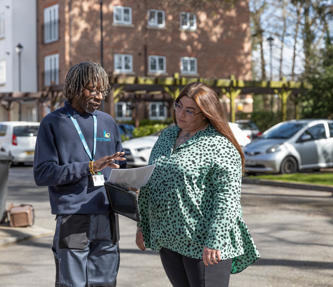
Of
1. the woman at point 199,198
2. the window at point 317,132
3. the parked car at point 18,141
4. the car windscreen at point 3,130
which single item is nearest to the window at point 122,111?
the car windscreen at point 3,130

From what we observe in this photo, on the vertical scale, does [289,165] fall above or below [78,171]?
below

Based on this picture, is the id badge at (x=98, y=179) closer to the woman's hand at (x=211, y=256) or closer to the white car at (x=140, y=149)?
the woman's hand at (x=211, y=256)

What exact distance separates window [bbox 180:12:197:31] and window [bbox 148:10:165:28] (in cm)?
141

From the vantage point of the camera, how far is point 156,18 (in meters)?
39.2

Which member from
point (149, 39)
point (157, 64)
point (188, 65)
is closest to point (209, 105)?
point (149, 39)

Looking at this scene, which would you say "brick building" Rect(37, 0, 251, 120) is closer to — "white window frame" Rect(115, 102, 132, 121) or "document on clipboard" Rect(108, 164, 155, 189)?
"white window frame" Rect(115, 102, 132, 121)

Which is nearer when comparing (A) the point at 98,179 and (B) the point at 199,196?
(B) the point at 199,196

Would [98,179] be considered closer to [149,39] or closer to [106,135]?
[106,135]

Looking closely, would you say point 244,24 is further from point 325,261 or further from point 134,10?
point 325,261

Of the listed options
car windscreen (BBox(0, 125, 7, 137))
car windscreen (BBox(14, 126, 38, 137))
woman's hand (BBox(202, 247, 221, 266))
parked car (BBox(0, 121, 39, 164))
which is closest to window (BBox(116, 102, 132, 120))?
car windscreen (BBox(0, 125, 7, 137))

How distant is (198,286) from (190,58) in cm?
3773

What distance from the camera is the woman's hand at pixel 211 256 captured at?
120 inches

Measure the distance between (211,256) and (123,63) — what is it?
35.3 meters

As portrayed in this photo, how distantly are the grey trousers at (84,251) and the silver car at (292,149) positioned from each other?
42.9 feet
